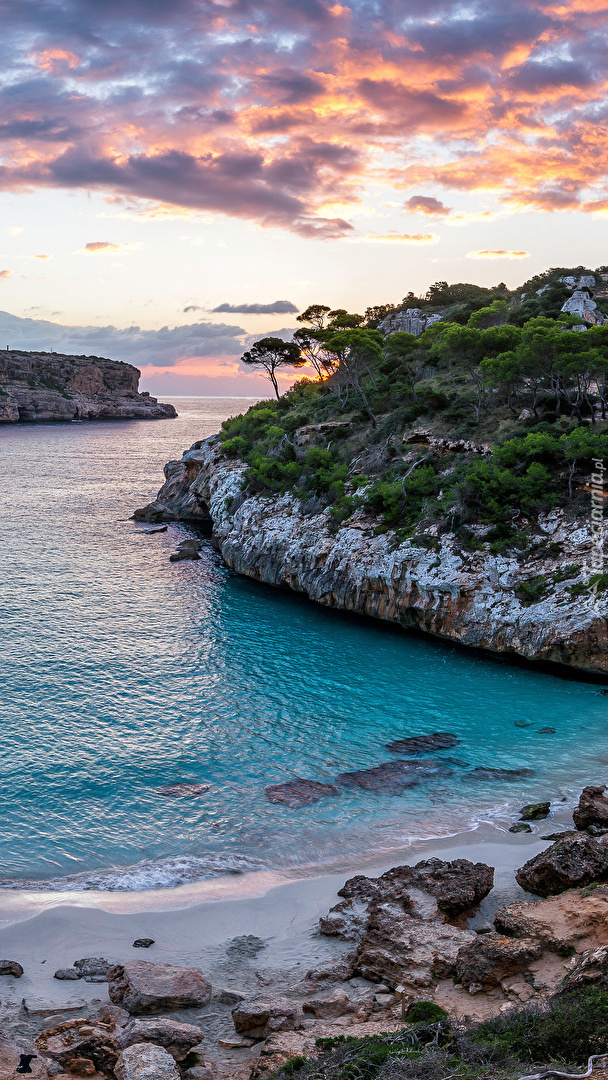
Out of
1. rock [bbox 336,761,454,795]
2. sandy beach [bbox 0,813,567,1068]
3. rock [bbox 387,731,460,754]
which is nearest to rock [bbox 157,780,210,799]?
sandy beach [bbox 0,813,567,1068]

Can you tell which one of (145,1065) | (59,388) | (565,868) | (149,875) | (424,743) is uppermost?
(59,388)

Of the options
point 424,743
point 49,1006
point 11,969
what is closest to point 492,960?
point 49,1006

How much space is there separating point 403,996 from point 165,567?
38.1 meters

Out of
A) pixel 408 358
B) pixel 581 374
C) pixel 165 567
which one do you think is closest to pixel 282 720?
pixel 165 567

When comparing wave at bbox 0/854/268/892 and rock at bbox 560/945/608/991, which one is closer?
rock at bbox 560/945/608/991

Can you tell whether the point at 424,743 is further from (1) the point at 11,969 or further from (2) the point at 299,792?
(1) the point at 11,969

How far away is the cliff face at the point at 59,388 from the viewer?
165125mm

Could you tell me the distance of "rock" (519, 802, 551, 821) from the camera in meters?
19.3

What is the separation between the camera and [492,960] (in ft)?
38.5

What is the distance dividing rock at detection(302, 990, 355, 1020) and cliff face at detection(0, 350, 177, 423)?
550ft

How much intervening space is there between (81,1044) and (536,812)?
13.8 m

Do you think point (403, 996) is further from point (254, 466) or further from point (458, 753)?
point (254, 466)

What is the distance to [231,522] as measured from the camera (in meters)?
48.6

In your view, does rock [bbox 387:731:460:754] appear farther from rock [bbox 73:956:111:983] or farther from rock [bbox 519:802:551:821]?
rock [bbox 73:956:111:983]
